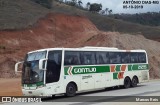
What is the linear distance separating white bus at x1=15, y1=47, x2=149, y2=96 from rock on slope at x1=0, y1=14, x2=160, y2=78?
1490cm

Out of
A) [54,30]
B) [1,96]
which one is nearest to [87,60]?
[1,96]

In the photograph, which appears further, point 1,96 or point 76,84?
point 1,96

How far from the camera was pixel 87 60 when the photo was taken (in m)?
25.5

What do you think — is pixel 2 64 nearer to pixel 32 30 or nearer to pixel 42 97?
pixel 32 30

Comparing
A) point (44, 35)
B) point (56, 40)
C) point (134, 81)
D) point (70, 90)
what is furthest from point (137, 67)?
point (44, 35)

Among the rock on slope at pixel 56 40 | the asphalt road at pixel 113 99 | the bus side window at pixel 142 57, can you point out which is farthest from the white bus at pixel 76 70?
the rock on slope at pixel 56 40

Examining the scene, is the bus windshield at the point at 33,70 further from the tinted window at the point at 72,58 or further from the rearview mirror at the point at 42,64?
the tinted window at the point at 72,58

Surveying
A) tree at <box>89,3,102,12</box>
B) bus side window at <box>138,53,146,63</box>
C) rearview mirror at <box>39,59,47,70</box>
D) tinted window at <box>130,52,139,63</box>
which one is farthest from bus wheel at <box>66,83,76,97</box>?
tree at <box>89,3,102,12</box>

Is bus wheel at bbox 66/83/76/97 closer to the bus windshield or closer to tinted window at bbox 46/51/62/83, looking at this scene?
tinted window at bbox 46/51/62/83

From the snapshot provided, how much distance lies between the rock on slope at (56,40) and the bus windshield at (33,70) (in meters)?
18.0

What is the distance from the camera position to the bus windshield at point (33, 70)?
2244cm

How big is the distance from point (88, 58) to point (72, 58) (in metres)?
1.58

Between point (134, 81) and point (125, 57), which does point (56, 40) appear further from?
point (125, 57)

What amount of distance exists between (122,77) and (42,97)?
751 centimetres
